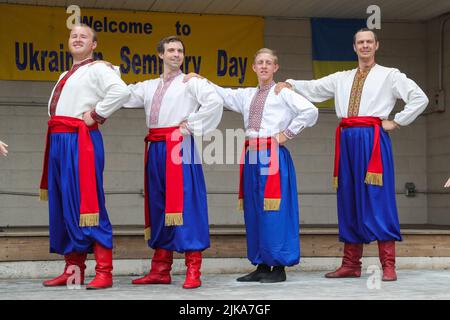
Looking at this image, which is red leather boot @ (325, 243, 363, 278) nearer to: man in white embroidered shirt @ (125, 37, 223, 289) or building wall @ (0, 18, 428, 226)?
man in white embroidered shirt @ (125, 37, 223, 289)

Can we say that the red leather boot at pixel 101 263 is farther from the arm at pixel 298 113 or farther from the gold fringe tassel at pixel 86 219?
the arm at pixel 298 113

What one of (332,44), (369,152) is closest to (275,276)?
(369,152)

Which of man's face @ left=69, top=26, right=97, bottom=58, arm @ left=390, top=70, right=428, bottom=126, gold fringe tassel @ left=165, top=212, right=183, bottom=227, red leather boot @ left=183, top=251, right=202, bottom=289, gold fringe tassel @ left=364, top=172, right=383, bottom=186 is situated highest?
man's face @ left=69, top=26, right=97, bottom=58

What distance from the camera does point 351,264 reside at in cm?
529

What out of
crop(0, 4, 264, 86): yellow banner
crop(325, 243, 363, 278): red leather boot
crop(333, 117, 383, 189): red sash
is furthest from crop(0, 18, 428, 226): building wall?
crop(333, 117, 383, 189): red sash

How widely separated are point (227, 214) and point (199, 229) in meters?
3.13

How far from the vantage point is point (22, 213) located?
7.38m

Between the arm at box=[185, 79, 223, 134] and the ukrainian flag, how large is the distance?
3277 mm

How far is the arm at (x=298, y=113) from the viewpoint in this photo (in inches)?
196

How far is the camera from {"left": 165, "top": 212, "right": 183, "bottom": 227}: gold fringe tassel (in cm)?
465

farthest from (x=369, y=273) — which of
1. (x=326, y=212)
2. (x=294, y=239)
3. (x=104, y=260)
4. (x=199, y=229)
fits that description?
(x=326, y=212)

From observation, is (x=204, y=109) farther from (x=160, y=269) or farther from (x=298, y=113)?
(x=160, y=269)

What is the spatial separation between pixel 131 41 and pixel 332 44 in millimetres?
1936
